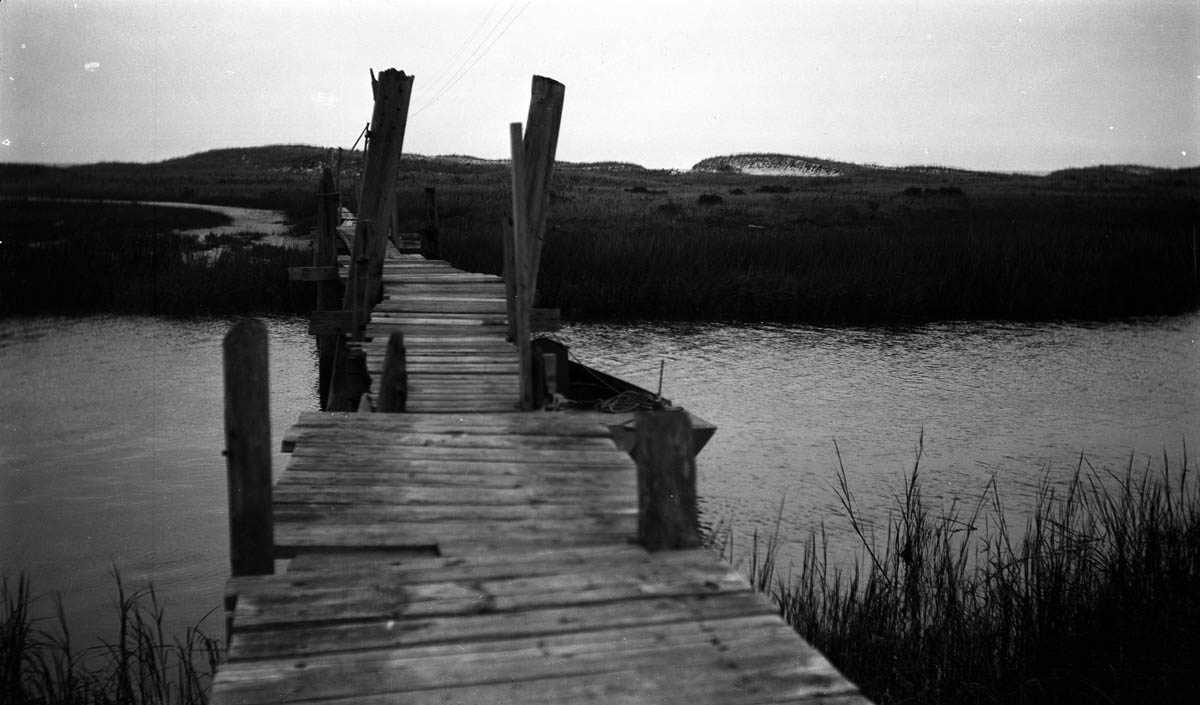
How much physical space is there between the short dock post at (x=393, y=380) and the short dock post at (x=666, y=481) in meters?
2.60

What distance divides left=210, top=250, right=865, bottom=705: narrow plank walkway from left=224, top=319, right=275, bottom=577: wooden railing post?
0.15 metres

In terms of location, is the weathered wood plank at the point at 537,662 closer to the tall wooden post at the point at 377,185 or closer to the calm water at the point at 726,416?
the calm water at the point at 726,416

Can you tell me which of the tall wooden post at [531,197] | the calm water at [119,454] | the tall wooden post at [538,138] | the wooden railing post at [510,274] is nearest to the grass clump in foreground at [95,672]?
the calm water at [119,454]

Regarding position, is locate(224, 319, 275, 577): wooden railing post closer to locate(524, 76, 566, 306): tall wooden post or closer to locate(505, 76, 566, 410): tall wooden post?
locate(505, 76, 566, 410): tall wooden post

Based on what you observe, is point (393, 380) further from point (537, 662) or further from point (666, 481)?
point (537, 662)

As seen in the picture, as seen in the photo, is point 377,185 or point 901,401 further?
point 901,401

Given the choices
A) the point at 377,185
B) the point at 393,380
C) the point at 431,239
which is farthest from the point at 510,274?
the point at 431,239

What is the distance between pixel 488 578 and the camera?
331cm

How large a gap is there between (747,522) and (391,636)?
5.75 metres

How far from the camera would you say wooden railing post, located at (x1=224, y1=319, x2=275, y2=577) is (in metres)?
3.42

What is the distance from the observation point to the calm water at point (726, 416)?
26.9 ft

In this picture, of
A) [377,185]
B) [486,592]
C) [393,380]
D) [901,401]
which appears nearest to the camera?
[486,592]

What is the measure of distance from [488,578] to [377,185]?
18.6 feet

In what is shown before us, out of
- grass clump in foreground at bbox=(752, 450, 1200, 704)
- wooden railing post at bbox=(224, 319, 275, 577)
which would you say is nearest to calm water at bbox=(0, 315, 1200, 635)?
grass clump in foreground at bbox=(752, 450, 1200, 704)
